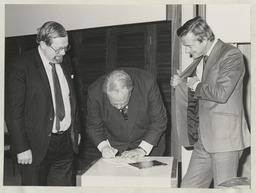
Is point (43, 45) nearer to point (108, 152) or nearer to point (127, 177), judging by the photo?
point (108, 152)

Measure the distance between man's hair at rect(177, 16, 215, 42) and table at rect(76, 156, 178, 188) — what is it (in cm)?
82

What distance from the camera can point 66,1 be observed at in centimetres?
215

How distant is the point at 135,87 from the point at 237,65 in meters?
0.67

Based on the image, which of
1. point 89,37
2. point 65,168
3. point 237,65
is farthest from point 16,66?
point 237,65

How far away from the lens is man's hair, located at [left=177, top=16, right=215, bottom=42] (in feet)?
6.71

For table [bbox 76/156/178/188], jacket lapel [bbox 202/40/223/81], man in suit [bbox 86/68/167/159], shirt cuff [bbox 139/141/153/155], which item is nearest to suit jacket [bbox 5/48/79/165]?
man in suit [bbox 86/68/167/159]

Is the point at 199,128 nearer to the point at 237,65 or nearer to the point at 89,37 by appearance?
the point at 237,65

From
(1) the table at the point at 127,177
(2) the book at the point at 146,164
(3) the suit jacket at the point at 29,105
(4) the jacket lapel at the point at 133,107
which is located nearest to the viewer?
(1) the table at the point at 127,177

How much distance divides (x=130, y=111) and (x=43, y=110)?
21.9 inches

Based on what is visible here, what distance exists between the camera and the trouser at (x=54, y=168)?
208cm

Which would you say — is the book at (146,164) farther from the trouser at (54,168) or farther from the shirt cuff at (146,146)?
the trouser at (54,168)

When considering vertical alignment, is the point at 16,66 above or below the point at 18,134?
above

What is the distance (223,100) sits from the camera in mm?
1910

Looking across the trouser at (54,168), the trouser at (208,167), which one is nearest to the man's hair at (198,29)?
the trouser at (208,167)
